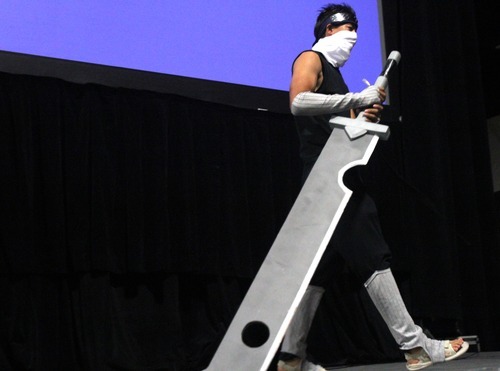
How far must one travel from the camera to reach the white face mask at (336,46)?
7.75 ft

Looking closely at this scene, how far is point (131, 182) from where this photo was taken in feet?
9.64

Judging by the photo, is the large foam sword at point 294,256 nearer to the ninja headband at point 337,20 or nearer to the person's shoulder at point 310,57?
the person's shoulder at point 310,57

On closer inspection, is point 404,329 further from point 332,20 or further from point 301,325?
point 332,20

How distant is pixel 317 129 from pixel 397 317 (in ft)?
1.73

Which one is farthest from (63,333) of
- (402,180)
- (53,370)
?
(402,180)

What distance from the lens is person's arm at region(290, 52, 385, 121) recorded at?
2158mm

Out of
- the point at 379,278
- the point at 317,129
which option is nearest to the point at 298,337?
the point at 379,278

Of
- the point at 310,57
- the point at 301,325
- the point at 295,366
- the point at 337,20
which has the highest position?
the point at 337,20

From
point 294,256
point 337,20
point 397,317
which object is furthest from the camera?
point 337,20

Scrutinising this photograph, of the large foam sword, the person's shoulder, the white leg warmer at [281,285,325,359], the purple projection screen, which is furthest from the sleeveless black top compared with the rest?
the purple projection screen

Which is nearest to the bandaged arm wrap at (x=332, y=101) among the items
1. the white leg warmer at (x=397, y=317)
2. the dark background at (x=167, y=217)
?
the white leg warmer at (x=397, y=317)

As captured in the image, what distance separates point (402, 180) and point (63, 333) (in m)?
1.57

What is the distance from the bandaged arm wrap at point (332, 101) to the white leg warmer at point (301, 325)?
465mm

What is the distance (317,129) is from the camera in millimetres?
2289
